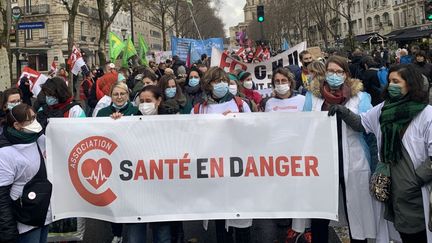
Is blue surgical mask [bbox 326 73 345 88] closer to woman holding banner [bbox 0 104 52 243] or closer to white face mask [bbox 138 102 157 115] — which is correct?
white face mask [bbox 138 102 157 115]

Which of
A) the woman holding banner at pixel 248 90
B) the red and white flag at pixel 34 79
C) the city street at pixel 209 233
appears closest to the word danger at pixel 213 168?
the city street at pixel 209 233

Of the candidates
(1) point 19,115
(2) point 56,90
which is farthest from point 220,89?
(1) point 19,115

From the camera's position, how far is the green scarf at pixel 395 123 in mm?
3592

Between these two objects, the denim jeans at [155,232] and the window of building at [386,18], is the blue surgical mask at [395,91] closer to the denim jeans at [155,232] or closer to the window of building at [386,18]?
the denim jeans at [155,232]

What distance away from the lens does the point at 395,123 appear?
366cm

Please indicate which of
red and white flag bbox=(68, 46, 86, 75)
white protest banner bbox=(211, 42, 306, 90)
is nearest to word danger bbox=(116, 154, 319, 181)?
white protest banner bbox=(211, 42, 306, 90)

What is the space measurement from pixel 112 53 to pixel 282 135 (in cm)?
1211

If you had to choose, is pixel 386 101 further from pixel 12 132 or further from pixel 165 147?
pixel 12 132

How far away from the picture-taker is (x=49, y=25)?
61469 millimetres

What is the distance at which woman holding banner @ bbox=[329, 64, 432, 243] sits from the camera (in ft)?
11.7

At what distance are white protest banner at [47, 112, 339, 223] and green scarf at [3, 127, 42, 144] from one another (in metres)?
0.67

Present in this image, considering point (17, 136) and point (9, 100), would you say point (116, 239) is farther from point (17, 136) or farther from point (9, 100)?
point (17, 136)

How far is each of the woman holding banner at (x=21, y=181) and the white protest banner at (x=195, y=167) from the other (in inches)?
22.0

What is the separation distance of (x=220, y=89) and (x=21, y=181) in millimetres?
2020
